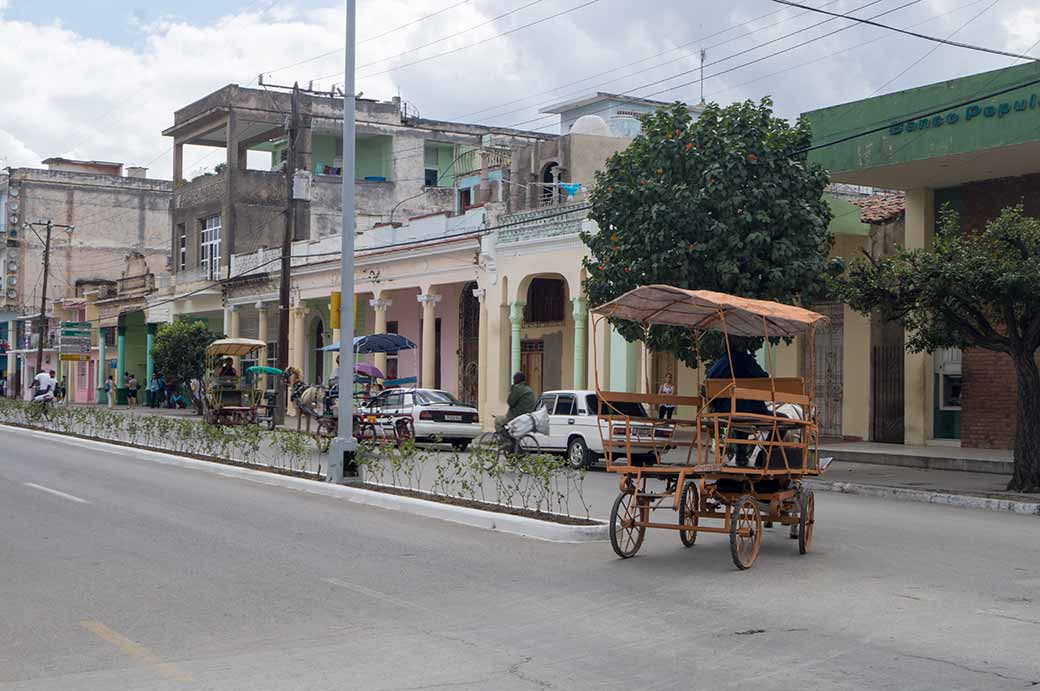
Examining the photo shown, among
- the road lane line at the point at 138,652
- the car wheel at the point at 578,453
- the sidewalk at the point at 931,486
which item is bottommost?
the road lane line at the point at 138,652

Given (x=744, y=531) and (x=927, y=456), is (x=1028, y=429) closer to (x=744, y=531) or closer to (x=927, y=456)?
(x=927, y=456)

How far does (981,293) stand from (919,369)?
9.31m

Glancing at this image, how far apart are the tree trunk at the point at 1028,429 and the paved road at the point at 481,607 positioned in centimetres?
339

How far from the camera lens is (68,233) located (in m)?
71.9

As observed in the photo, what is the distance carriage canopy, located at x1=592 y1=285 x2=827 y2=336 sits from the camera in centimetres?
1113

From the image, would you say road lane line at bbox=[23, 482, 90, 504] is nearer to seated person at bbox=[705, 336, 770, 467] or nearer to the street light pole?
the street light pole

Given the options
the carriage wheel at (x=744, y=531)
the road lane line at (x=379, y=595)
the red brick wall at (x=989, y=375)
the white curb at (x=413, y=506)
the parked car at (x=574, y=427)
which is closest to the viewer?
the road lane line at (x=379, y=595)

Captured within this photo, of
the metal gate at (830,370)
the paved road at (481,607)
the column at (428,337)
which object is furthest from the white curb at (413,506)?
the metal gate at (830,370)

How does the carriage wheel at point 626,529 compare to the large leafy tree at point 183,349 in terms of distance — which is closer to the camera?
the carriage wheel at point 626,529

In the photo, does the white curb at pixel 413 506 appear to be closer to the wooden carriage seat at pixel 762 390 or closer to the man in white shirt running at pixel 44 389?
the wooden carriage seat at pixel 762 390

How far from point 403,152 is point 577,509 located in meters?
40.7

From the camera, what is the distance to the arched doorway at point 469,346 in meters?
39.1

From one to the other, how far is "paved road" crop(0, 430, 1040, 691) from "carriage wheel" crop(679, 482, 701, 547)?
0.15 metres

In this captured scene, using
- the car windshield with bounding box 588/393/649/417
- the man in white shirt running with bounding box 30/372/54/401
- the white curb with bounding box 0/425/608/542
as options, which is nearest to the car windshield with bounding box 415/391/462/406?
the car windshield with bounding box 588/393/649/417
